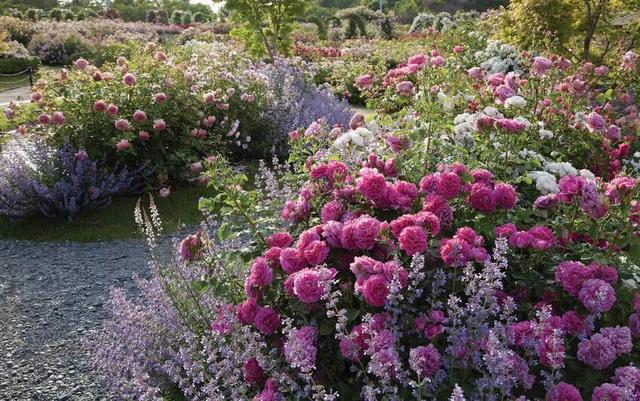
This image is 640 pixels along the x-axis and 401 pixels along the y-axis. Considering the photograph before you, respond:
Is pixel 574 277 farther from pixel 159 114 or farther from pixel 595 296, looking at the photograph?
pixel 159 114

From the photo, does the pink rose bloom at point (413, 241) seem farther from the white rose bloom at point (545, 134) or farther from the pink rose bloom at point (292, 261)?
the white rose bloom at point (545, 134)

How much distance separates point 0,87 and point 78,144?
36.2 ft

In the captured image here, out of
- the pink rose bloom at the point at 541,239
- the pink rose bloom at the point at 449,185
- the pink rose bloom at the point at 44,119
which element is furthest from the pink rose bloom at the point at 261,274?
the pink rose bloom at the point at 44,119

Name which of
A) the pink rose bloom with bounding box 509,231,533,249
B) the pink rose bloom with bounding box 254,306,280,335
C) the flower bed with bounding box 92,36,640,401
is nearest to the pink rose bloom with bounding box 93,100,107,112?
the flower bed with bounding box 92,36,640,401

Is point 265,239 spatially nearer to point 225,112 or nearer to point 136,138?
point 136,138

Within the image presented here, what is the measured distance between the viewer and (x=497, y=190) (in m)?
2.37

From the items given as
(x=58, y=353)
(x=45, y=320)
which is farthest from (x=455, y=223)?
(x=45, y=320)

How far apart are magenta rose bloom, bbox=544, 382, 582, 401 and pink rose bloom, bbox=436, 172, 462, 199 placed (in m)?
0.79

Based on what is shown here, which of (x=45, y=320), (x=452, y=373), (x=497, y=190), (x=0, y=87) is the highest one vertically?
(x=497, y=190)

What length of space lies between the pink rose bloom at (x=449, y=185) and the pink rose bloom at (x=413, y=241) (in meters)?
0.34

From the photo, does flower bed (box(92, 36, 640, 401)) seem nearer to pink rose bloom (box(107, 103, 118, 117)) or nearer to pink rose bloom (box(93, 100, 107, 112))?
pink rose bloom (box(107, 103, 118, 117))

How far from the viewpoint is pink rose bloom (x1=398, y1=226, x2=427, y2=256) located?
202 cm

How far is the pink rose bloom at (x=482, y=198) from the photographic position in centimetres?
235

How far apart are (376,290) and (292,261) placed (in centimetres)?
38
